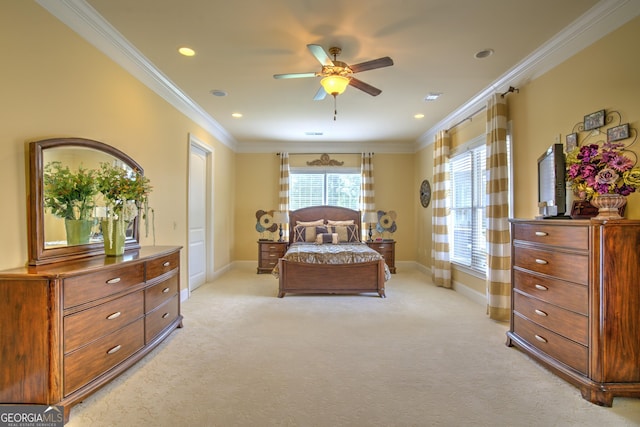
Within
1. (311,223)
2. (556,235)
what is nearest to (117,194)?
(556,235)

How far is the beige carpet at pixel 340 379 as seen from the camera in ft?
6.39

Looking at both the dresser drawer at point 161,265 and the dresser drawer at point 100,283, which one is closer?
the dresser drawer at point 100,283

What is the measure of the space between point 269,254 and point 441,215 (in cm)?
351

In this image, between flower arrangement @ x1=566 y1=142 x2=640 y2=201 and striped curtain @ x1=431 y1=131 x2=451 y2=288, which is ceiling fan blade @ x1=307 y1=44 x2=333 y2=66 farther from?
striped curtain @ x1=431 y1=131 x2=451 y2=288

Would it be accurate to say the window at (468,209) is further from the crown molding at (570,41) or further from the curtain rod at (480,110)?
the crown molding at (570,41)

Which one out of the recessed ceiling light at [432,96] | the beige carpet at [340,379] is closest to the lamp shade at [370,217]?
the recessed ceiling light at [432,96]

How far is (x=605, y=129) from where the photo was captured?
8.23 ft

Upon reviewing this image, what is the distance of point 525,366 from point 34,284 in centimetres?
359

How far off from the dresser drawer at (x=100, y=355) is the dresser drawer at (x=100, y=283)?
32 centimetres

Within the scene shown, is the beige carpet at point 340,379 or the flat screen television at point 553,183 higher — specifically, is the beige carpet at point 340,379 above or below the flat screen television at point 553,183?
below

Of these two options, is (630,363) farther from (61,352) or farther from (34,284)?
(34,284)

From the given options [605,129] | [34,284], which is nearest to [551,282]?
[605,129]

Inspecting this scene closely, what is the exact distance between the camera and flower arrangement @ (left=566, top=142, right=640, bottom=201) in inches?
81.8

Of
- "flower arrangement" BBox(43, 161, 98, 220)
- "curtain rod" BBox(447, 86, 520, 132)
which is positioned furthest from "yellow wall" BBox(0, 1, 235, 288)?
"curtain rod" BBox(447, 86, 520, 132)
